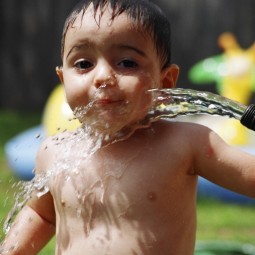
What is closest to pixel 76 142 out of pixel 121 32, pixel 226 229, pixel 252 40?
pixel 121 32

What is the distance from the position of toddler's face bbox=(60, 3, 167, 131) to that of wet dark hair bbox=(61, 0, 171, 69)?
0.02m

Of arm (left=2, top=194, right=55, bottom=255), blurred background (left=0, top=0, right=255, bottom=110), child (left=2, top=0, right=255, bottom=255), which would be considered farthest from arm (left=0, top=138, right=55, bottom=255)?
blurred background (left=0, top=0, right=255, bottom=110)

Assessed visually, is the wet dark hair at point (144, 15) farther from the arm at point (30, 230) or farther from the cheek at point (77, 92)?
the arm at point (30, 230)

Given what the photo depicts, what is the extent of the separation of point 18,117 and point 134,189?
26.5 ft

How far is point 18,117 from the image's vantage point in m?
10.4

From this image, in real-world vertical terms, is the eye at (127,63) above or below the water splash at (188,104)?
above

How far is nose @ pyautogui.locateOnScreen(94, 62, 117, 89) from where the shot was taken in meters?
2.38

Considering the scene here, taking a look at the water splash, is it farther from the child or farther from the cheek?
the cheek

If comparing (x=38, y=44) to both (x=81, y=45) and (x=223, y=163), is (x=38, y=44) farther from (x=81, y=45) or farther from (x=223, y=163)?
(x=223, y=163)

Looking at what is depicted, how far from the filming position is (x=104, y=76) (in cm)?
238

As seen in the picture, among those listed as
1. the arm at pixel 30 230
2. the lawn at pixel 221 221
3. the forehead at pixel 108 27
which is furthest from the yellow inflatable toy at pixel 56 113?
the forehead at pixel 108 27

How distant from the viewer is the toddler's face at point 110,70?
2.40 meters

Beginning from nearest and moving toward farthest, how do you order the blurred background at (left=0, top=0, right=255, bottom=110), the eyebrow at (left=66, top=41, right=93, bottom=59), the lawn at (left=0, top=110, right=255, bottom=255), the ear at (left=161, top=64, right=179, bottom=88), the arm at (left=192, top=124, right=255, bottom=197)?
the arm at (left=192, top=124, right=255, bottom=197) < the eyebrow at (left=66, top=41, right=93, bottom=59) < the ear at (left=161, top=64, right=179, bottom=88) < the lawn at (left=0, top=110, right=255, bottom=255) < the blurred background at (left=0, top=0, right=255, bottom=110)

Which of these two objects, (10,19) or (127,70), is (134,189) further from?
(10,19)
